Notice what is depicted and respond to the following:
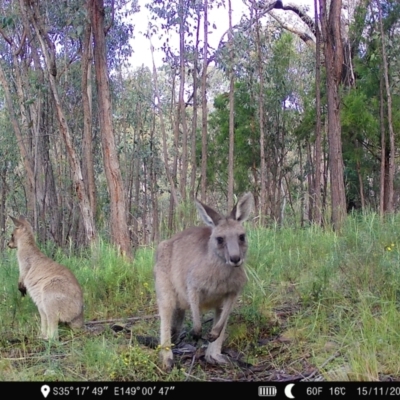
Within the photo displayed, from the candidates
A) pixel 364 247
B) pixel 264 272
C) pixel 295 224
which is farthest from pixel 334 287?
pixel 295 224

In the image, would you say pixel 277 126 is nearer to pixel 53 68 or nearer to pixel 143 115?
pixel 143 115

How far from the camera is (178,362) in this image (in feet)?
17.2

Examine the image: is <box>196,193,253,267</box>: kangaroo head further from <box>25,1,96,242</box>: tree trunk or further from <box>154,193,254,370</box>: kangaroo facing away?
<box>25,1,96,242</box>: tree trunk

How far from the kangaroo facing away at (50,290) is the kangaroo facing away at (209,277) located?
1.04m

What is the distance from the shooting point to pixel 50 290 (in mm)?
6145

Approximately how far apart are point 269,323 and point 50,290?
86.1 inches
